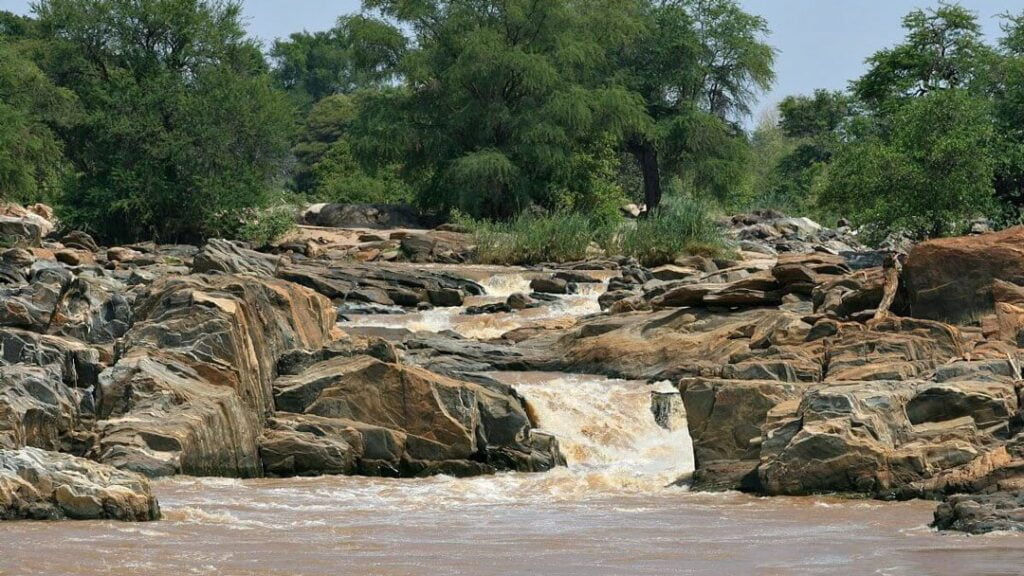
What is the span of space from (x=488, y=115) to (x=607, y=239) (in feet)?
30.8

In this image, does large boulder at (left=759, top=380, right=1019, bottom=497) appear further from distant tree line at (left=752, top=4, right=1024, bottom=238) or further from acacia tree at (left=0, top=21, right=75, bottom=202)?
acacia tree at (left=0, top=21, right=75, bottom=202)

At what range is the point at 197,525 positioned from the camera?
35.3 feet

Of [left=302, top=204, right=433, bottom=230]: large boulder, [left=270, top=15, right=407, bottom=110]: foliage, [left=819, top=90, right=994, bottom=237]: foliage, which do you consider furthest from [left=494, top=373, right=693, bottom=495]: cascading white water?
[left=270, top=15, right=407, bottom=110]: foliage

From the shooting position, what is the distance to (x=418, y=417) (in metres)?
15.1

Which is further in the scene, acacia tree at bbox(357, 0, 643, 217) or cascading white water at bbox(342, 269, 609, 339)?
acacia tree at bbox(357, 0, 643, 217)

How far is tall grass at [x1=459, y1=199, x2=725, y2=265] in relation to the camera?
32781mm

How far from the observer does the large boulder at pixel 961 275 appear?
724 inches

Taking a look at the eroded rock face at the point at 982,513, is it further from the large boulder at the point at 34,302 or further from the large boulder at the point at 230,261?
the large boulder at the point at 230,261

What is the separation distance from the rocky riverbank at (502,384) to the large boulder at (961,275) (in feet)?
0.08

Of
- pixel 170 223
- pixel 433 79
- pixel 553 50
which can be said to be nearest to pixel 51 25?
pixel 170 223

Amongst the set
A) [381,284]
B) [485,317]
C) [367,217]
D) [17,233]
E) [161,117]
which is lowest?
[485,317]

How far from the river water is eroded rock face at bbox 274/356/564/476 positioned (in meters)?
0.46

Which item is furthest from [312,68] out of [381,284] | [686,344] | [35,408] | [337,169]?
[35,408]

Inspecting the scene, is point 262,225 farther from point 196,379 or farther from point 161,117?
point 196,379
